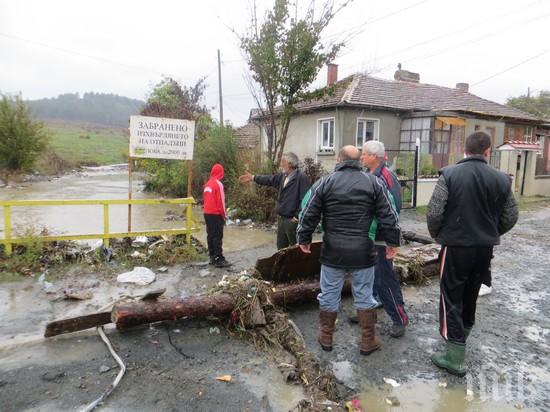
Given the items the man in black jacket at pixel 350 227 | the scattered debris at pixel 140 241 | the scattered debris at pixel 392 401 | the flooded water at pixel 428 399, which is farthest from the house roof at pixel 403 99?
the scattered debris at pixel 392 401

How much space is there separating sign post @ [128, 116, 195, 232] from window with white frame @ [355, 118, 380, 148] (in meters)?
10.3

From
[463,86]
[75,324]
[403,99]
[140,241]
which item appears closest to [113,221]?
[140,241]

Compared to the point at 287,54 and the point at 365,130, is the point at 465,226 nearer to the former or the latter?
the point at 287,54

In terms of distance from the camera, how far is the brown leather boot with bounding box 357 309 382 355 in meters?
3.56

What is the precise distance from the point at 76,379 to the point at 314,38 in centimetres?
890

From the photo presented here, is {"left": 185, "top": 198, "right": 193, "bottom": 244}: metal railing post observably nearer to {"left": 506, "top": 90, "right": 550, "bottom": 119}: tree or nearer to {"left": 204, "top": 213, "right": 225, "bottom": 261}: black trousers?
{"left": 204, "top": 213, "right": 225, "bottom": 261}: black trousers

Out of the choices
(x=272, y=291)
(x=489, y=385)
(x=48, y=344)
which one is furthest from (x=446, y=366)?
(x=48, y=344)

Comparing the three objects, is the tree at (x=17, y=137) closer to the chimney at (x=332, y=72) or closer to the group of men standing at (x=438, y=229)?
the chimney at (x=332, y=72)

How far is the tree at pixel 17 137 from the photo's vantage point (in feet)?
69.1

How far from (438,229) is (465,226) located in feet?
0.75

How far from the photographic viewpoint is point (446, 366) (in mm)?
3377

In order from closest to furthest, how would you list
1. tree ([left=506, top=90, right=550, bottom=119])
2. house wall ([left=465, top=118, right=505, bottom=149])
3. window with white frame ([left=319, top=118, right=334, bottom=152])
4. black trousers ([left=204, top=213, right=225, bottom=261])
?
black trousers ([left=204, top=213, right=225, bottom=261])
window with white frame ([left=319, top=118, right=334, bottom=152])
house wall ([left=465, top=118, right=505, bottom=149])
tree ([left=506, top=90, right=550, bottom=119])

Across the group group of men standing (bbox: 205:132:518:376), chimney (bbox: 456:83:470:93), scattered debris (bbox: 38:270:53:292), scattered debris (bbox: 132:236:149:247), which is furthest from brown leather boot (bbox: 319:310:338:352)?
chimney (bbox: 456:83:470:93)

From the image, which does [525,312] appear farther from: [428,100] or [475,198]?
[428,100]
